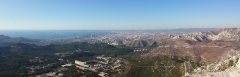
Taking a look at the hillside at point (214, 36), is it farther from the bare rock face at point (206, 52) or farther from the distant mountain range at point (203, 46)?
the bare rock face at point (206, 52)

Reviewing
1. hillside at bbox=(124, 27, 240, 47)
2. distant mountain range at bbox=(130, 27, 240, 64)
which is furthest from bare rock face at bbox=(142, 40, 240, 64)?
hillside at bbox=(124, 27, 240, 47)

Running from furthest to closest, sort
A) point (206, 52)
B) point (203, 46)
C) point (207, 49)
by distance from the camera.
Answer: point (203, 46)
point (207, 49)
point (206, 52)

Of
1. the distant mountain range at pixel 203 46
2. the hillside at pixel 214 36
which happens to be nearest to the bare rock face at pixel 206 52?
the distant mountain range at pixel 203 46

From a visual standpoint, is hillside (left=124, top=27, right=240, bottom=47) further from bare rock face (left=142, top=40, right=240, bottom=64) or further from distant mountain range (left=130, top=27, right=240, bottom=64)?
bare rock face (left=142, top=40, right=240, bottom=64)

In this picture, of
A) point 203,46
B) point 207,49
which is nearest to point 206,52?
point 207,49

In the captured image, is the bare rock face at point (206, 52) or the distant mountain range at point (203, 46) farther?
the distant mountain range at point (203, 46)

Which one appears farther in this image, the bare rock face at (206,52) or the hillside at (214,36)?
the hillside at (214,36)

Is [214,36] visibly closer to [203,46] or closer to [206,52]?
[203,46]

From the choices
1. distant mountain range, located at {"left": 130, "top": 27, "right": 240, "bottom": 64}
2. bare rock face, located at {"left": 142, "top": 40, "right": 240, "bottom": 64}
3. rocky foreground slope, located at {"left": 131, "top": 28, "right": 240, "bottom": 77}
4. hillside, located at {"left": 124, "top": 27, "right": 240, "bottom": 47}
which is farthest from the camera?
hillside, located at {"left": 124, "top": 27, "right": 240, "bottom": 47}

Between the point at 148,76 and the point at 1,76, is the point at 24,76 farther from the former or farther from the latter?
the point at 148,76

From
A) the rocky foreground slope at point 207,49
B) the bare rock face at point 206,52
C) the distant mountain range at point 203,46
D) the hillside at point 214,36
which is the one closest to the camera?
the rocky foreground slope at point 207,49

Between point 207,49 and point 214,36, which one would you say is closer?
point 207,49

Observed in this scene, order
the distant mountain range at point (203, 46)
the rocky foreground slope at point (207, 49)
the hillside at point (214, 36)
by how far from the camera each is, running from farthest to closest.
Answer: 1. the hillside at point (214, 36)
2. the distant mountain range at point (203, 46)
3. the rocky foreground slope at point (207, 49)
